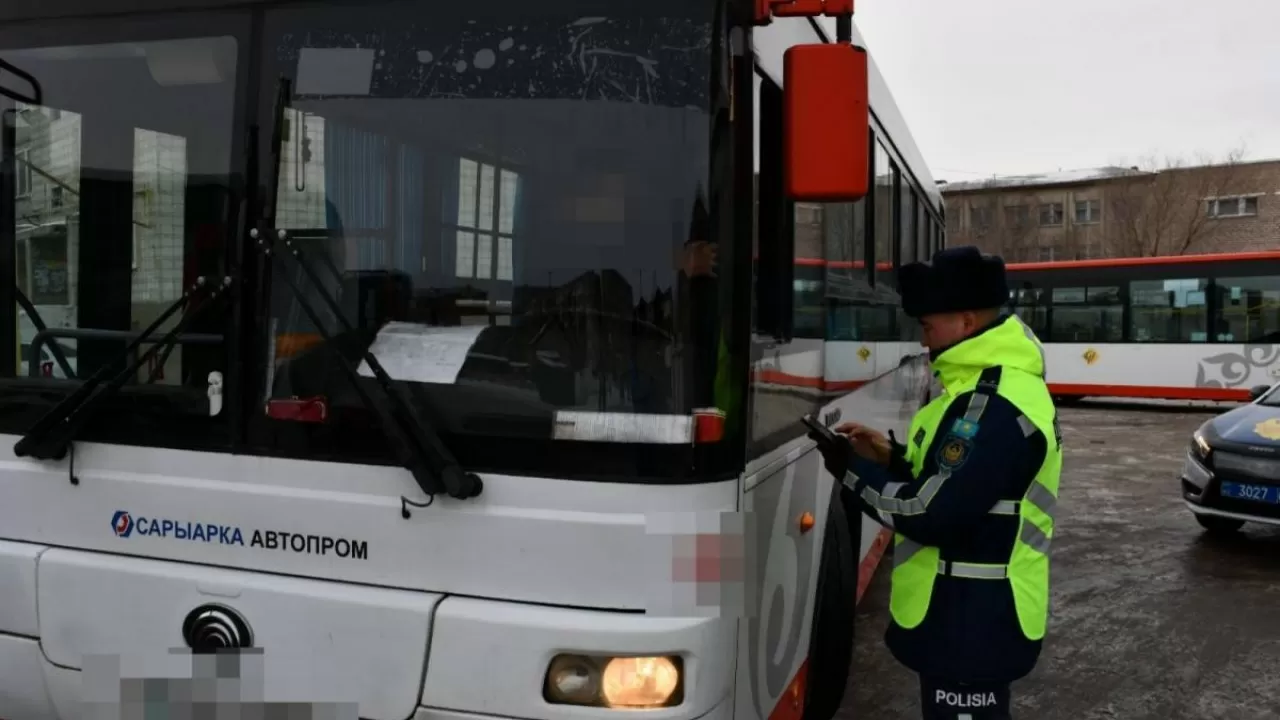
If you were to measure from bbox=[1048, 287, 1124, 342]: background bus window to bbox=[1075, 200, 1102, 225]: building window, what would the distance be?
113 feet

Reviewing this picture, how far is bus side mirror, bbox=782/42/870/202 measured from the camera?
244 centimetres

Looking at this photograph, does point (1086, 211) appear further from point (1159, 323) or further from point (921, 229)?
point (921, 229)

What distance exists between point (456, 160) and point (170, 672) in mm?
1516

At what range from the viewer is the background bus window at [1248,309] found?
1891cm

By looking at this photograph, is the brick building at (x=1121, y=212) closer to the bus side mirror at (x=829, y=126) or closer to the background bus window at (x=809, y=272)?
the background bus window at (x=809, y=272)

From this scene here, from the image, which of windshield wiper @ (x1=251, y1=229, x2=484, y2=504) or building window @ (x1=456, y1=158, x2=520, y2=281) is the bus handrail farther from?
building window @ (x1=456, y1=158, x2=520, y2=281)

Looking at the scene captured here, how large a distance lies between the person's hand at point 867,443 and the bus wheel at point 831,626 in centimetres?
94

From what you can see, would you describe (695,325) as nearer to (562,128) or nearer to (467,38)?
(562,128)

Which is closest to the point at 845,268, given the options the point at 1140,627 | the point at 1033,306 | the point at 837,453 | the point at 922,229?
the point at 837,453

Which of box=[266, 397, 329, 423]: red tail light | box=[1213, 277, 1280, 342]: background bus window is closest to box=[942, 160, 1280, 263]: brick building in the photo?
box=[1213, 277, 1280, 342]: background bus window

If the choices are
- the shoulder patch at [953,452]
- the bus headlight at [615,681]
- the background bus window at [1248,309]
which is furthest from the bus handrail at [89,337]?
the background bus window at [1248,309]

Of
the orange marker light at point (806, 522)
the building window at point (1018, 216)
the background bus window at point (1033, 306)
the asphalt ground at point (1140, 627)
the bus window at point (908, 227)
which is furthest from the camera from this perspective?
the building window at point (1018, 216)

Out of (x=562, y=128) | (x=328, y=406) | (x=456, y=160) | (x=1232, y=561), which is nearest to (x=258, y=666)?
(x=328, y=406)

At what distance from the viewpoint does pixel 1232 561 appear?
7.77m
